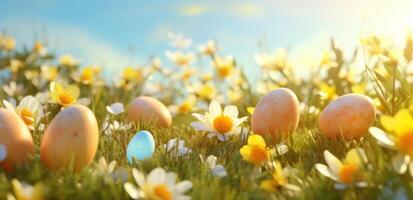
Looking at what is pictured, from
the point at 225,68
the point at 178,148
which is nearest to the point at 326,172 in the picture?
the point at 178,148

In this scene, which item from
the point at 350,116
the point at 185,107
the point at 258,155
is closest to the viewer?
the point at 258,155

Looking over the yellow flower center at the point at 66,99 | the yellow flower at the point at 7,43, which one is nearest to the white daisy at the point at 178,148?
the yellow flower center at the point at 66,99

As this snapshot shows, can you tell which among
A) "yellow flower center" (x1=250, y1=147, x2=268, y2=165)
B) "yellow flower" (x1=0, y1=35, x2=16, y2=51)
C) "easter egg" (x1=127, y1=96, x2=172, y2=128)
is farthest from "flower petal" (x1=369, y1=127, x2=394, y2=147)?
"yellow flower" (x1=0, y1=35, x2=16, y2=51)

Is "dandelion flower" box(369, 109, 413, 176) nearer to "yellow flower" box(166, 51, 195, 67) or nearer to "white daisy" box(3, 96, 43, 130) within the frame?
"white daisy" box(3, 96, 43, 130)

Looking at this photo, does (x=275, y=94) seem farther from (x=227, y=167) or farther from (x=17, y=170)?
(x=17, y=170)

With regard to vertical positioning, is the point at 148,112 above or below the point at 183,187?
below

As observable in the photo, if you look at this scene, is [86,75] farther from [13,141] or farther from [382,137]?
[382,137]
